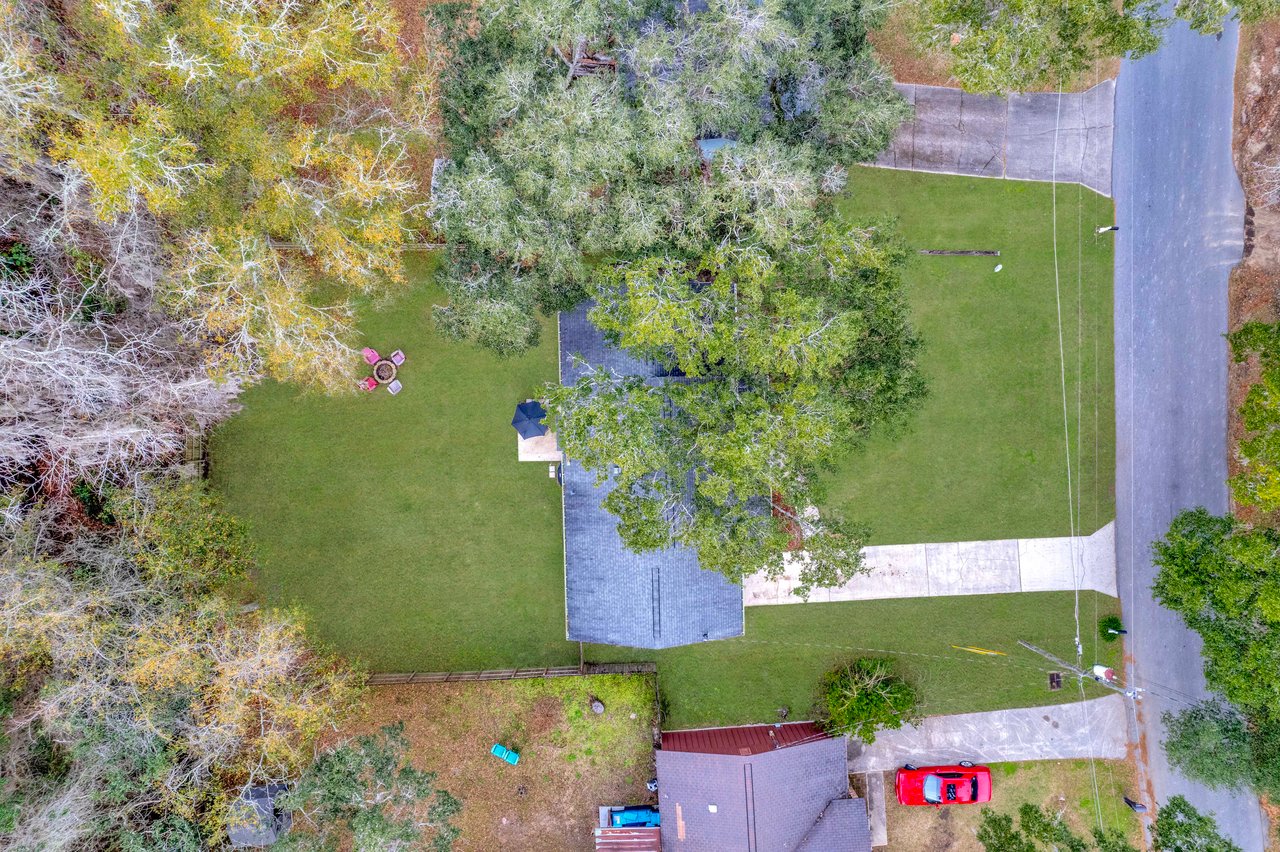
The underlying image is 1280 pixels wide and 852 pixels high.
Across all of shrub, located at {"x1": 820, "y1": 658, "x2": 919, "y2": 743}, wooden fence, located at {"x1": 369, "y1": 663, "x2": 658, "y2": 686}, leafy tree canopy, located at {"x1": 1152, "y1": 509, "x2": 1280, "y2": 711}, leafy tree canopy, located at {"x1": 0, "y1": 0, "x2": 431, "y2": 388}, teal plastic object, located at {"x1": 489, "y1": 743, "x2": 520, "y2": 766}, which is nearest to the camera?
leafy tree canopy, located at {"x1": 0, "y1": 0, "x2": 431, "y2": 388}

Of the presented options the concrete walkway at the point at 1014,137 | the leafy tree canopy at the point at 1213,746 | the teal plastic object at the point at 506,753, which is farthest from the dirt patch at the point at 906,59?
the teal plastic object at the point at 506,753

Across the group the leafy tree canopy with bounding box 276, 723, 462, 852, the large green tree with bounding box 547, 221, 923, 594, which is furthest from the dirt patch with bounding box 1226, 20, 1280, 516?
the leafy tree canopy with bounding box 276, 723, 462, 852

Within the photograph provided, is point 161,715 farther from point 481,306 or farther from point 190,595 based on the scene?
point 481,306

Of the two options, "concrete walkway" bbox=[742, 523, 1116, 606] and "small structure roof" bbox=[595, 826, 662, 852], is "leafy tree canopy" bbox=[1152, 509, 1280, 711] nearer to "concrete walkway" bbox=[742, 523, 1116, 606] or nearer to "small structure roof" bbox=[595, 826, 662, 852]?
"concrete walkway" bbox=[742, 523, 1116, 606]

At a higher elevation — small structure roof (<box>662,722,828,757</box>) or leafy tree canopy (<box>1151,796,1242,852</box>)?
small structure roof (<box>662,722,828,757</box>)

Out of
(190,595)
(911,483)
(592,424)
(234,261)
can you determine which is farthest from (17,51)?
(911,483)

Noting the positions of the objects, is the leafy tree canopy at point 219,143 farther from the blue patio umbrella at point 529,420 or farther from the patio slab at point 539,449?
the patio slab at point 539,449
